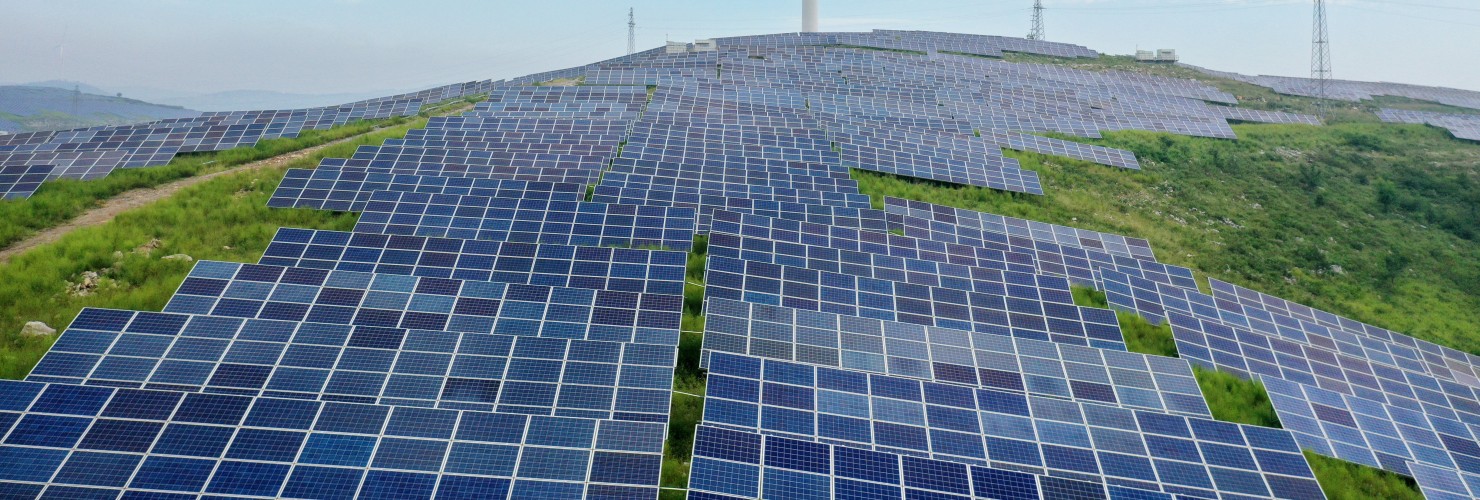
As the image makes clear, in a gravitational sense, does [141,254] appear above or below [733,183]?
above

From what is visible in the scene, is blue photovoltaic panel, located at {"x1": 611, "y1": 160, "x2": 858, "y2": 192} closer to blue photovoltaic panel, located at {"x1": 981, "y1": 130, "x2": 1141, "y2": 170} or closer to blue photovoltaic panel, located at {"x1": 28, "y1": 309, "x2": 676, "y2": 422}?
blue photovoltaic panel, located at {"x1": 981, "y1": 130, "x2": 1141, "y2": 170}

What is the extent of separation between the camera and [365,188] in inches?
1208

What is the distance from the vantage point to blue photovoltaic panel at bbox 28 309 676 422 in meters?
15.4

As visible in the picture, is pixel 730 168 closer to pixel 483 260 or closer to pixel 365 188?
pixel 365 188

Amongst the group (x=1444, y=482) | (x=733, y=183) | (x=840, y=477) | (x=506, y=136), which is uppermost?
(x=506, y=136)

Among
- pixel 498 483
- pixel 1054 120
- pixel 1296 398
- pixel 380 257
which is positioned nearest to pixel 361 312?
pixel 380 257

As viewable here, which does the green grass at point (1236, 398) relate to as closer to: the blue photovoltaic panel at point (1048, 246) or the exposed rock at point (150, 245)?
the blue photovoltaic panel at point (1048, 246)

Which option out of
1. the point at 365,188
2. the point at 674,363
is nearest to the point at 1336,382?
the point at 674,363

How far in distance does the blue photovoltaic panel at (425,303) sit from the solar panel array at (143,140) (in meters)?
17.8

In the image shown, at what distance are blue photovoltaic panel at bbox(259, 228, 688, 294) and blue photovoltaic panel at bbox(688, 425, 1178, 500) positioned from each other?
8150 millimetres

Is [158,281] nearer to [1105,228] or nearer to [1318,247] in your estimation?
[1105,228]

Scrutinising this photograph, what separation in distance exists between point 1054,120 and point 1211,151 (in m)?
10.8

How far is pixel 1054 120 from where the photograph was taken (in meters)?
Result: 57.8

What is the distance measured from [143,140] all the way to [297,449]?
34.9m
